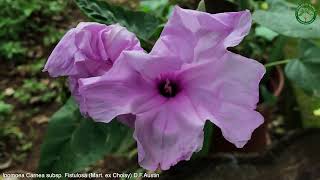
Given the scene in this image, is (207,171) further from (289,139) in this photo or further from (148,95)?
(148,95)

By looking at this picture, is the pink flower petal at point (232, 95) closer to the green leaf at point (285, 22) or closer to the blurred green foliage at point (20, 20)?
the green leaf at point (285, 22)

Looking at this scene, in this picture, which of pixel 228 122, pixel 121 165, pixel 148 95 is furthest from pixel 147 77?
pixel 121 165

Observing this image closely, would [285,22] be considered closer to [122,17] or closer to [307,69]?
[307,69]

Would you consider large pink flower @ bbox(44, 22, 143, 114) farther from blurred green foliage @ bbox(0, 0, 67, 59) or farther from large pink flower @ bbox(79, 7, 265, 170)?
blurred green foliage @ bbox(0, 0, 67, 59)
